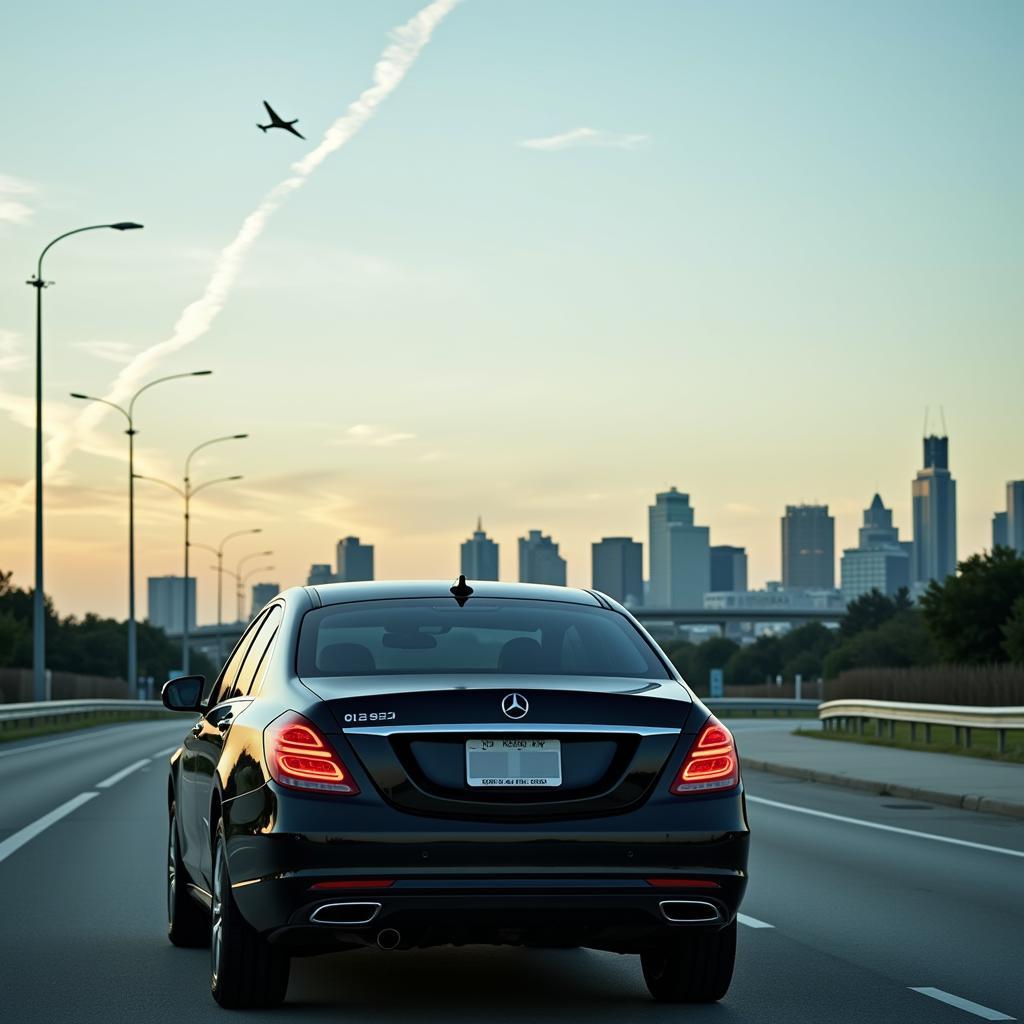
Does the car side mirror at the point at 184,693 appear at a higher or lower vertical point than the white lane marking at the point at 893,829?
higher

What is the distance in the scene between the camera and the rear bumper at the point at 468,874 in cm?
704

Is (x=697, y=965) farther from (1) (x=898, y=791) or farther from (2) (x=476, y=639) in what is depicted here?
(1) (x=898, y=791)

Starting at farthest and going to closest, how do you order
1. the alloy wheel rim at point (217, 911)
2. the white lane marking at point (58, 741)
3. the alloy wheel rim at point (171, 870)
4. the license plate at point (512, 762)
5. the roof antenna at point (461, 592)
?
the white lane marking at point (58, 741), the alloy wheel rim at point (171, 870), the roof antenna at point (461, 592), the alloy wheel rim at point (217, 911), the license plate at point (512, 762)

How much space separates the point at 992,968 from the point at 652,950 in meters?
1.86

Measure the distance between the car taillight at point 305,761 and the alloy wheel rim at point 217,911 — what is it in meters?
0.68

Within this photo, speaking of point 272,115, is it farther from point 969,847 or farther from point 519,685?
point 519,685

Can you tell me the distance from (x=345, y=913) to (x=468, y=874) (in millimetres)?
469

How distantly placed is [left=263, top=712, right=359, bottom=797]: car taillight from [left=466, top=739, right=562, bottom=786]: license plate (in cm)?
45

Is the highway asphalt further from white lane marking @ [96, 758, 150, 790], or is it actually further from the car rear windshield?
white lane marking @ [96, 758, 150, 790]

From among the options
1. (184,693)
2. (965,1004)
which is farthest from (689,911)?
(184,693)

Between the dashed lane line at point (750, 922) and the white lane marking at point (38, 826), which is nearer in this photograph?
the dashed lane line at point (750, 922)

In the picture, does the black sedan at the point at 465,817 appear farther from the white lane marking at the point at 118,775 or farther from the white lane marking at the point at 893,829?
the white lane marking at the point at 118,775

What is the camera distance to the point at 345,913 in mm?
7062

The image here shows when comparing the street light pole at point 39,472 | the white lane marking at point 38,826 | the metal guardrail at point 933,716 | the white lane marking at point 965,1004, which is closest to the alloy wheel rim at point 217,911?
the white lane marking at point 965,1004
